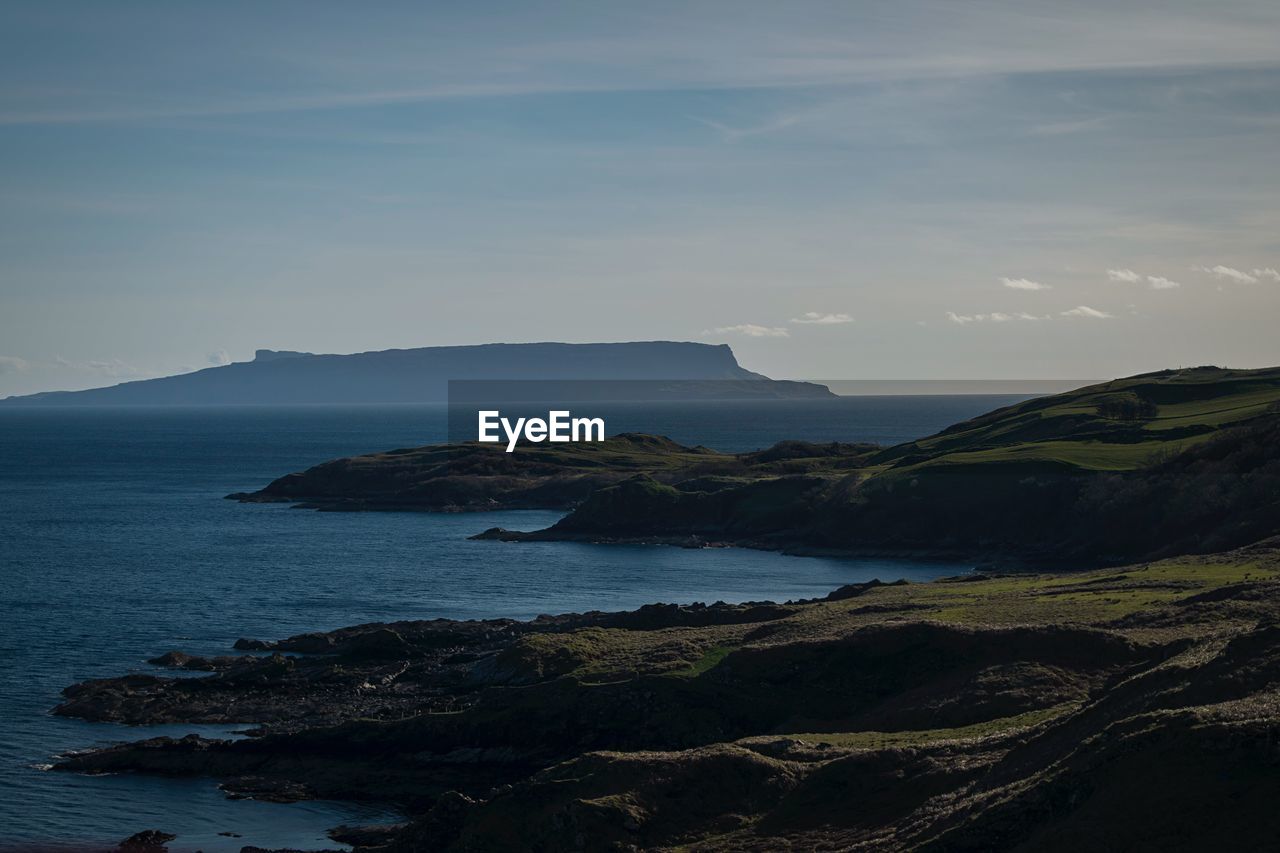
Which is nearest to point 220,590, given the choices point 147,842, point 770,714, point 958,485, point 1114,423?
point 147,842

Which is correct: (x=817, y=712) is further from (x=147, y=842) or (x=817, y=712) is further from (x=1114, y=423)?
(x=1114, y=423)

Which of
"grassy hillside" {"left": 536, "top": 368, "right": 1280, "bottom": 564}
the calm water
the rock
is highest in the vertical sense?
"grassy hillside" {"left": 536, "top": 368, "right": 1280, "bottom": 564}

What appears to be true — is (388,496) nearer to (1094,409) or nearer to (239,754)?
(1094,409)

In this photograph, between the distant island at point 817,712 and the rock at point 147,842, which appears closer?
the distant island at point 817,712

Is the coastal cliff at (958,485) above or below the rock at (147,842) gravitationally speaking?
above

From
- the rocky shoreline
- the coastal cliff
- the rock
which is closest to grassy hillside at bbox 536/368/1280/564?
the coastal cliff

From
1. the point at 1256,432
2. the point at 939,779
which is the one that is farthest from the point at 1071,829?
the point at 1256,432

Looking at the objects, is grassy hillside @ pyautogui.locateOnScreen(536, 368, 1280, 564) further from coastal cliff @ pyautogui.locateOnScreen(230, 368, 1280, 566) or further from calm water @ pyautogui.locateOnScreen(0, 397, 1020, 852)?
calm water @ pyautogui.locateOnScreen(0, 397, 1020, 852)

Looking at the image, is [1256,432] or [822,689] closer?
[822,689]

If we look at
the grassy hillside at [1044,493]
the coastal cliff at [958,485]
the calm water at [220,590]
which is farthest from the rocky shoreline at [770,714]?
the coastal cliff at [958,485]

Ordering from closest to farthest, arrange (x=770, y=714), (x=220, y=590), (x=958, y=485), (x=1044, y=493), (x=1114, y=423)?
(x=770, y=714), (x=220, y=590), (x=1044, y=493), (x=958, y=485), (x=1114, y=423)

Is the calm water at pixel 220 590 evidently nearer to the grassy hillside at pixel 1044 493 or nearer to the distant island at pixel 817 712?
the distant island at pixel 817 712
